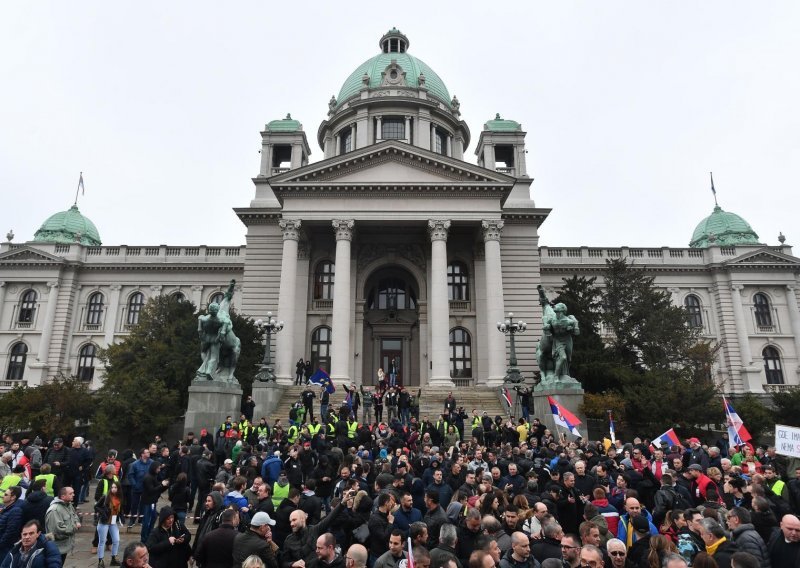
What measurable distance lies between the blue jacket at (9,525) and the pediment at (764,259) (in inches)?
2040

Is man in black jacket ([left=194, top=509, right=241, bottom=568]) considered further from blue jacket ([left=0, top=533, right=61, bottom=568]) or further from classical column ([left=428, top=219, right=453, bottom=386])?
classical column ([left=428, top=219, right=453, bottom=386])

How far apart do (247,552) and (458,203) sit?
30741mm

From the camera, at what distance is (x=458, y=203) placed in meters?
34.9

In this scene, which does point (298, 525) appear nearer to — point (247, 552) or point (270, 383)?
point (247, 552)

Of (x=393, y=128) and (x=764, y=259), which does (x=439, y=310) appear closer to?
(x=393, y=128)

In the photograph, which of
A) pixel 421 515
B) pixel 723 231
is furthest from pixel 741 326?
pixel 421 515

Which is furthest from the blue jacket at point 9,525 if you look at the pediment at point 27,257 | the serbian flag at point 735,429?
the pediment at point 27,257

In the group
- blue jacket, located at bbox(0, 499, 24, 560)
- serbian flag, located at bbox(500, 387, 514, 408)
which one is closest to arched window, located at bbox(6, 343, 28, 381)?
serbian flag, located at bbox(500, 387, 514, 408)

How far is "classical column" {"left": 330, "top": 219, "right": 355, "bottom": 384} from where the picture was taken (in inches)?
1240

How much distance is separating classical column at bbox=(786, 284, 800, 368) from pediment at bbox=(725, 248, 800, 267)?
83.1 inches

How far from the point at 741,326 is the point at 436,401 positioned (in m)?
32.3

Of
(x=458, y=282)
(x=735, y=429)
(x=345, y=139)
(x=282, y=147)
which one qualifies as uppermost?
(x=345, y=139)

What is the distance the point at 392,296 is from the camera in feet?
129

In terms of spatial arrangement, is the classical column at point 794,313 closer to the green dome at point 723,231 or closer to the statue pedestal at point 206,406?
the green dome at point 723,231
